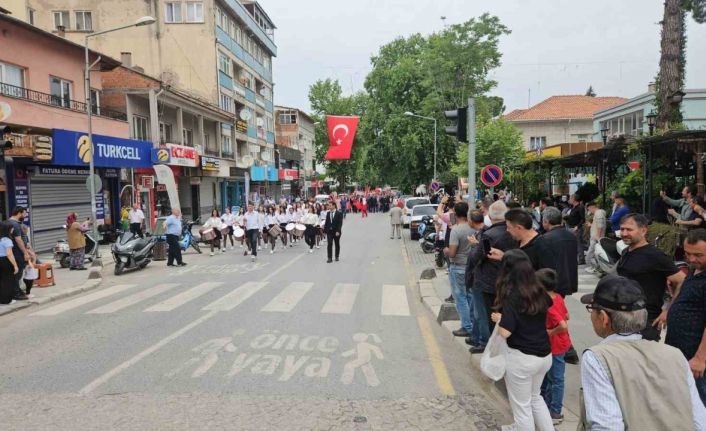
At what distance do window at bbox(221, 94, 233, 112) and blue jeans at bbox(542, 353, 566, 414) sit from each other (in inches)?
1557

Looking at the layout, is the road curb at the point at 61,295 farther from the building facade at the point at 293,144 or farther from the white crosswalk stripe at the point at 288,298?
the building facade at the point at 293,144

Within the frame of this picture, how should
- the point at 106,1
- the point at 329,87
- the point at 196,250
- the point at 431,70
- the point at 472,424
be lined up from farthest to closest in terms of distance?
the point at 329,87
the point at 431,70
the point at 106,1
the point at 196,250
the point at 472,424

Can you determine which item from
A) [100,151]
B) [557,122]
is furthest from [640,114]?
[100,151]

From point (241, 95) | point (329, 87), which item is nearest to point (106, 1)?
point (241, 95)

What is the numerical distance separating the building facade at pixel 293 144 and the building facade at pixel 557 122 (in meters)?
26.8

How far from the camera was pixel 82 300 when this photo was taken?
438 inches

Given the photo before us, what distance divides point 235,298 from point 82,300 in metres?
3.21

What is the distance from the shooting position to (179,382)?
579cm

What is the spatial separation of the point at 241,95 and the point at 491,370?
147ft

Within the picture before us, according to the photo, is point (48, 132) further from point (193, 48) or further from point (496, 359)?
point (193, 48)

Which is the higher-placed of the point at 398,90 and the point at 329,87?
the point at 329,87

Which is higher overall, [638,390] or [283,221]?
[638,390]

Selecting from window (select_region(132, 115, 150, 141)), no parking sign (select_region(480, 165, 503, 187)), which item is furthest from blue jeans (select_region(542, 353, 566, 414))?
window (select_region(132, 115, 150, 141))

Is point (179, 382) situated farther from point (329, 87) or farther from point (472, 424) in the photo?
point (329, 87)
